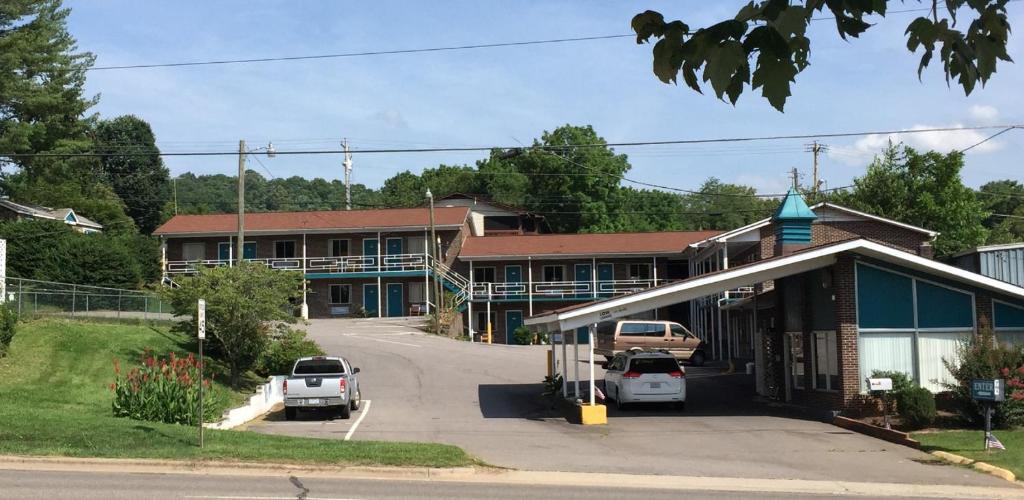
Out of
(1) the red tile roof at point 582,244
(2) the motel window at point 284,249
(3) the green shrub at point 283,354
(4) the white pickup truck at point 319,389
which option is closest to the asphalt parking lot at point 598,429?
(4) the white pickup truck at point 319,389

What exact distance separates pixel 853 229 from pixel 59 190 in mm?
56148

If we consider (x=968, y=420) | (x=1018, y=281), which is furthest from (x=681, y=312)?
(x=968, y=420)

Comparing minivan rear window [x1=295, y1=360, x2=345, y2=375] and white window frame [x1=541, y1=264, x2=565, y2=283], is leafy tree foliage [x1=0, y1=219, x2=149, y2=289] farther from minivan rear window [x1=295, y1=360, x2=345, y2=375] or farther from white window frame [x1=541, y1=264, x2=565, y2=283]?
minivan rear window [x1=295, y1=360, x2=345, y2=375]

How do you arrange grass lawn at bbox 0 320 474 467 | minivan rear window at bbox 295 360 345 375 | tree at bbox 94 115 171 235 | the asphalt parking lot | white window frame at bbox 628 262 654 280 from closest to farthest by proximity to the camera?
1. grass lawn at bbox 0 320 474 467
2. the asphalt parking lot
3. minivan rear window at bbox 295 360 345 375
4. white window frame at bbox 628 262 654 280
5. tree at bbox 94 115 171 235

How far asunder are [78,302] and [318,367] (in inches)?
446

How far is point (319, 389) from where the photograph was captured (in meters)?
26.7

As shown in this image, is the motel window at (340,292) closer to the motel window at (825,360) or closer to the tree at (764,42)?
the motel window at (825,360)

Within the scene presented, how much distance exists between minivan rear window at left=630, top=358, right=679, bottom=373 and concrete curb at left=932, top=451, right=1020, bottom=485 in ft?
32.6

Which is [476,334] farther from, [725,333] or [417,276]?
[725,333]

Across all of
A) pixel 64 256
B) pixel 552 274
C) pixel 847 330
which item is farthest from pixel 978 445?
pixel 64 256

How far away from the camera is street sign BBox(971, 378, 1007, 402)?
1859 centimetres

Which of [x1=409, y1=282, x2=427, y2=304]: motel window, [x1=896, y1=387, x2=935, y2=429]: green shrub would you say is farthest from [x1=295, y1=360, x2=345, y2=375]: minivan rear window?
[x1=409, y1=282, x2=427, y2=304]: motel window

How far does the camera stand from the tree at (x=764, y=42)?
3732 millimetres

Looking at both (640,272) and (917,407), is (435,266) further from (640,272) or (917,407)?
(917,407)
